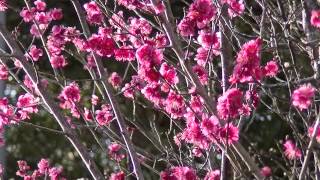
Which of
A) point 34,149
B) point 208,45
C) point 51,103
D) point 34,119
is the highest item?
point 208,45

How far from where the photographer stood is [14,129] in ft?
44.0

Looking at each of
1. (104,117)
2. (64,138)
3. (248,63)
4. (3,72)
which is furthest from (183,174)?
(64,138)

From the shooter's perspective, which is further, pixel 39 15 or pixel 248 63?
pixel 39 15

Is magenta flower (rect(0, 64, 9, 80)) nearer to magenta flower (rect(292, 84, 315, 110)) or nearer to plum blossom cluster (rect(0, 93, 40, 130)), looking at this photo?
plum blossom cluster (rect(0, 93, 40, 130))

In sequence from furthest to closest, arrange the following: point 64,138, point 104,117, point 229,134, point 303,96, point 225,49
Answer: point 64,138 < point 104,117 < point 225,49 < point 229,134 < point 303,96

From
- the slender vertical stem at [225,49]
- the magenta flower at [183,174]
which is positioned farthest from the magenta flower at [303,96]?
the magenta flower at [183,174]

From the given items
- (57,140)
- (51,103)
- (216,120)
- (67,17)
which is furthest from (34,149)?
(216,120)

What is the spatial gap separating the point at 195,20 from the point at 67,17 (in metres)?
7.89

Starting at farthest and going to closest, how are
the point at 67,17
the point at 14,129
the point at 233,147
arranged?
the point at 14,129
the point at 67,17
the point at 233,147

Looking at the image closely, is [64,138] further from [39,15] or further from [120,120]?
[120,120]

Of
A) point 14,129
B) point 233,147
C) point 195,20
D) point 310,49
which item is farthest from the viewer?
point 14,129

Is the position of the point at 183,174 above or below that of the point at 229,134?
below

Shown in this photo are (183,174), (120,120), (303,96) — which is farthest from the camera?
(120,120)

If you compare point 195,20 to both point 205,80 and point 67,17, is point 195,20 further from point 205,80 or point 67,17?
point 67,17
